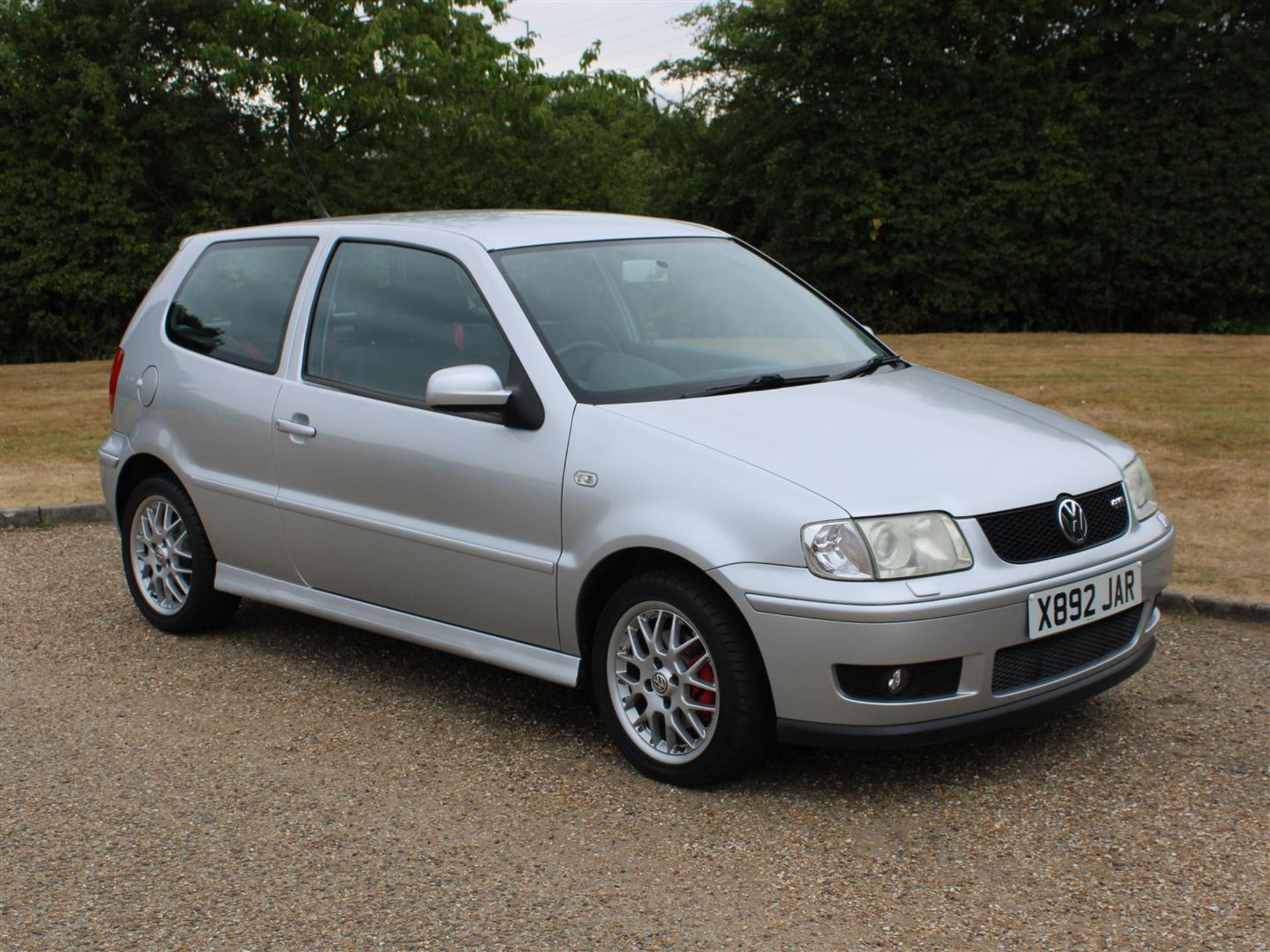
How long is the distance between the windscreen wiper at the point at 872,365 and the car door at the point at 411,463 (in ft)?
3.84

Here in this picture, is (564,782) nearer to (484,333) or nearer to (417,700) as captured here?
(417,700)

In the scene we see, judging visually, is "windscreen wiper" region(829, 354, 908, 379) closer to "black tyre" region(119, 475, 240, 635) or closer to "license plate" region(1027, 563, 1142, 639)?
"license plate" region(1027, 563, 1142, 639)

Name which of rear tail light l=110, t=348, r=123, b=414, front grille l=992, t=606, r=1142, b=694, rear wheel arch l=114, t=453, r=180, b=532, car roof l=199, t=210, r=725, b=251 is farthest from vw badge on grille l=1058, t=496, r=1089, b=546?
rear tail light l=110, t=348, r=123, b=414

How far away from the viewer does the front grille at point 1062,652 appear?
4238 mm

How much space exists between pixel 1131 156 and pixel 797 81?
5496 mm

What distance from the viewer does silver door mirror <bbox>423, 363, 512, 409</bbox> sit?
468 cm

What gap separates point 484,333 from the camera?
5059mm

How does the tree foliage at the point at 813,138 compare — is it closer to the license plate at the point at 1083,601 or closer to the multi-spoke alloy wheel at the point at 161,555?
the multi-spoke alloy wheel at the point at 161,555

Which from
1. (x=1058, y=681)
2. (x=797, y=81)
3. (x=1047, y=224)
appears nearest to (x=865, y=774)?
(x=1058, y=681)

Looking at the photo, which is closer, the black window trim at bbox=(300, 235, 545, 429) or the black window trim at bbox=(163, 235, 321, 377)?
the black window trim at bbox=(300, 235, 545, 429)

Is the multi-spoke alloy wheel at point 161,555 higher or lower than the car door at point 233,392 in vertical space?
lower

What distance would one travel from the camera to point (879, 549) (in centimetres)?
408

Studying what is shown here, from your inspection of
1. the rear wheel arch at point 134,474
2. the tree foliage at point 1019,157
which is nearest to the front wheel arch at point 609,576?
the rear wheel arch at point 134,474

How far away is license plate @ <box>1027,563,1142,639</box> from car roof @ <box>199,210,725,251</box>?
88.7 inches
